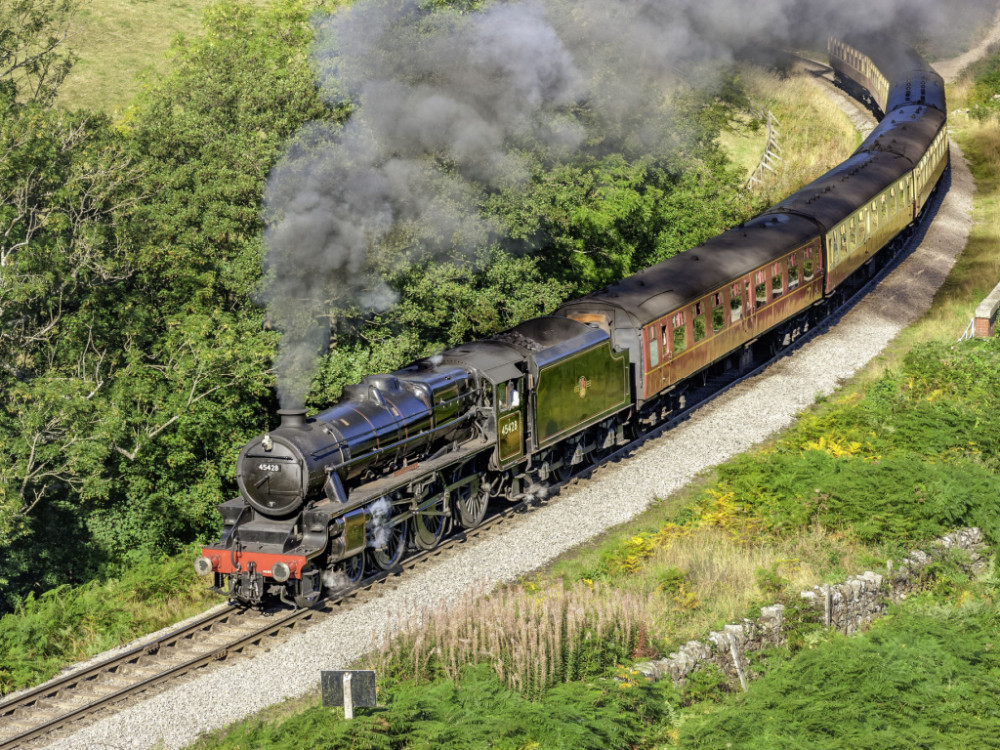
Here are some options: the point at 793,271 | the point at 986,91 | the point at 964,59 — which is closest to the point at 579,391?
the point at 793,271

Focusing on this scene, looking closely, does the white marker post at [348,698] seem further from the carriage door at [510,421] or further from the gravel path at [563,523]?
the carriage door at [510,421]

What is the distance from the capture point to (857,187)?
31328mm

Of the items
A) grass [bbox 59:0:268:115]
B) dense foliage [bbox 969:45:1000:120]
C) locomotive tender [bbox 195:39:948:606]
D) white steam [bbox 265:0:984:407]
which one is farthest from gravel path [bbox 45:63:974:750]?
grass [bbox 59:0:268:115]

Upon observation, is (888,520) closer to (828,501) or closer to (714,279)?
(828,501)

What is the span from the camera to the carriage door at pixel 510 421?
1798cm

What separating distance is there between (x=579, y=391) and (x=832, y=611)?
6855 millimetres

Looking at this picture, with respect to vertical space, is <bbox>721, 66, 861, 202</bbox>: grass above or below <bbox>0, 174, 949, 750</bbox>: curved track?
above

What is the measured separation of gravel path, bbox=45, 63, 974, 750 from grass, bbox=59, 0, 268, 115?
37750 millimetres

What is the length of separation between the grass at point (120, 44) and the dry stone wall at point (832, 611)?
4577cm

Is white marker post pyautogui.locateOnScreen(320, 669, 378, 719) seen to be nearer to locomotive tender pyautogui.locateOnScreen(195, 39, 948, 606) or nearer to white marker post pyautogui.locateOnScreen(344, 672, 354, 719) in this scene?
white marker post pyautogui.locateOnScreen(344, 672, 354, 719)

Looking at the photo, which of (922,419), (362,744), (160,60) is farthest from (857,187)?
(160,60)

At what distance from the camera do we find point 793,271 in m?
26.4

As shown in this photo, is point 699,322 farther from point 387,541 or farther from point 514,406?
point 387,541

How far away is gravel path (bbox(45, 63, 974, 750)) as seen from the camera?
1268 cm
